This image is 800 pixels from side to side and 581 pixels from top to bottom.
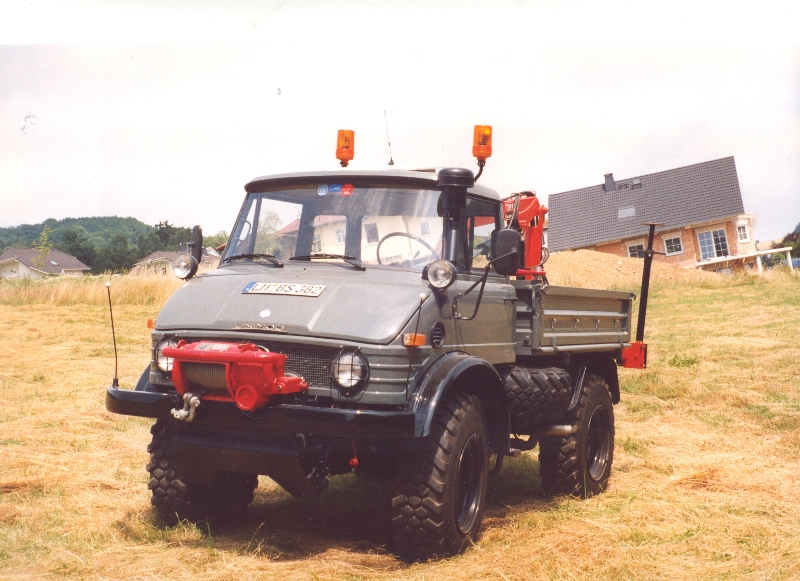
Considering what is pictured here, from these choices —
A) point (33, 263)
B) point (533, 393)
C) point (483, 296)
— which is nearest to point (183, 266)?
point (483, 296)

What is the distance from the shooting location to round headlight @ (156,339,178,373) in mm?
4930

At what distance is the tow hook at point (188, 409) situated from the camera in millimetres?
4574

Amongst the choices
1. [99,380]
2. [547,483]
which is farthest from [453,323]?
[99,380]

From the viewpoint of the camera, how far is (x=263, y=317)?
4.76m

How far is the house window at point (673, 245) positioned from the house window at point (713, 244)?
1062 mm

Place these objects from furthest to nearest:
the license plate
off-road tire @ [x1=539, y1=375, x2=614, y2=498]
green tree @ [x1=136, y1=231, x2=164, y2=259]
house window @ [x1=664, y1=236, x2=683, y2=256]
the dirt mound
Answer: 1. house window @ [x1=664, y1=236, x2=683, y2=256]
2. green tree @ [x1=136, y1=231, x2=164, y2=259]
3. the dirt mound
4. off-road tire @ [x1=539, y1=375, x2=614, y2=498]
5. the license plate

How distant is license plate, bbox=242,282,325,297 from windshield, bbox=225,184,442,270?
0.59 metres

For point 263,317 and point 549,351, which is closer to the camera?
point 263,317

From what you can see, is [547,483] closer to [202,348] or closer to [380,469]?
[380,469]

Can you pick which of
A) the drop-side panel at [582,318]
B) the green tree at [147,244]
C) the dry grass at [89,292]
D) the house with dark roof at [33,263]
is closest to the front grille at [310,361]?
the drop-side panel at [582,318]

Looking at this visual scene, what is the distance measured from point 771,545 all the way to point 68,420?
6.92 meters

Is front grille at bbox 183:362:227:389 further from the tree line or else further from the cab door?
the tree line

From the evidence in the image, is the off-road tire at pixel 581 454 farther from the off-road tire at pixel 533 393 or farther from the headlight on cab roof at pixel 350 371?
the headlight on cab roof at pixel 350 371

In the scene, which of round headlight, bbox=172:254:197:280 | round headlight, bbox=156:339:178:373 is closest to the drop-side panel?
round headlight, bbox=172:254:197:280
